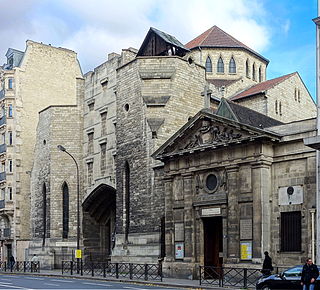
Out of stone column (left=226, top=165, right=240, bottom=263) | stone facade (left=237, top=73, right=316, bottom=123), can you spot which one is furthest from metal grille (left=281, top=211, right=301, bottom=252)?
stone facade (left=237, top=73, right=316, bottom=123)

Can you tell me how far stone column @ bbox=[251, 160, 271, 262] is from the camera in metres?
26.4

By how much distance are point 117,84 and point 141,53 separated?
301 centimetres

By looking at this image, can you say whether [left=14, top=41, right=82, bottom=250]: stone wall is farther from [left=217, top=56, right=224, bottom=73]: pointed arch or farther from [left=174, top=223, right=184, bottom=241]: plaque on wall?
[left=174, top=223, right=184, bottom=241]: plaque on wall

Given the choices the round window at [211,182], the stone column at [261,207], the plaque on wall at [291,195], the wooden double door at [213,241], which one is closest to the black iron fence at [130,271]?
the wooden double door at [213,241]

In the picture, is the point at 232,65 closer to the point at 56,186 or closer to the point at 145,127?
the point at 56,186

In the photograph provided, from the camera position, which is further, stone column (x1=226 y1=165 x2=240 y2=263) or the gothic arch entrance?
the gothic arch entrance

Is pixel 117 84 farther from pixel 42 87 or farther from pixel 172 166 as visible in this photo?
pixel 42 87

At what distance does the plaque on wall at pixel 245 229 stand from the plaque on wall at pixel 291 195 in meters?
1.68

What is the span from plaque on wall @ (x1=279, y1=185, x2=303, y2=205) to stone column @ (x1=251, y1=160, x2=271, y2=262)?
61 cm

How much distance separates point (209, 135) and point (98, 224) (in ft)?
62.2

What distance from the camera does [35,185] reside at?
48469mm

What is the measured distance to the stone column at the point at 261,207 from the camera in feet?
86.6

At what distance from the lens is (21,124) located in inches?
2133

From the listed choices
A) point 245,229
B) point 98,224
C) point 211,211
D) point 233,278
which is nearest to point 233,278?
point 233,278
